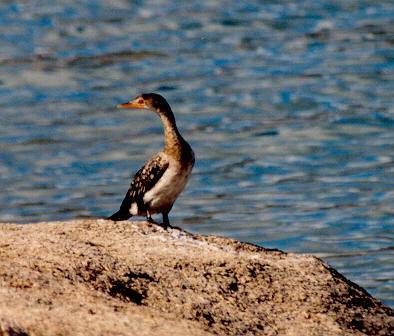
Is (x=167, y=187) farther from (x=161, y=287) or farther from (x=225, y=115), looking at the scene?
(x=225, y=115)

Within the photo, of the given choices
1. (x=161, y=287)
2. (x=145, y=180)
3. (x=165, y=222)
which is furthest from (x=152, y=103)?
(x=161, y=287)

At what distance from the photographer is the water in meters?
13.8

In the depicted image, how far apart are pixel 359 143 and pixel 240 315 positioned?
9376 mm

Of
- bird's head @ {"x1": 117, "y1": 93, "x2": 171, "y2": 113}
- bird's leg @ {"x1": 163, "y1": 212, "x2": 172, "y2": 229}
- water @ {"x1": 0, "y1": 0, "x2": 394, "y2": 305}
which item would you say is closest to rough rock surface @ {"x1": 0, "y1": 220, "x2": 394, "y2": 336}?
bird's leg @ {"x1": 163, "y1": 212, "x2": 172, "y2": 229}

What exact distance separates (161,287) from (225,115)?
390 inches

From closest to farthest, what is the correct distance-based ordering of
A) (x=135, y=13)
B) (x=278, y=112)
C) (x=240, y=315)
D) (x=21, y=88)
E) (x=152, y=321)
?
(x=152, y=321) < (x=240, y=315) < (x=278, y=112) < (x=21, y=88) < (x=135, y=13)

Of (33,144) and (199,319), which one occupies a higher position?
(199,319)

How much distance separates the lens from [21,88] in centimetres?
1834

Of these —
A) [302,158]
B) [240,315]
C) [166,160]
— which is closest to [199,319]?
[240,315]

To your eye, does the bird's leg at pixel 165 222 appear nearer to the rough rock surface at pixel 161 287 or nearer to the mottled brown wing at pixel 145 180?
the mottled brown wing at pixel 145 180

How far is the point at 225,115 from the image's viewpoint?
1677 cm

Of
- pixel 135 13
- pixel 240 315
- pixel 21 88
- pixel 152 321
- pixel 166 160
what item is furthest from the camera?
pixel 135 13

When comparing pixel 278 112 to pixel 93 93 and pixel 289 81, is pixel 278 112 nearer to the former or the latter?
pixel 289 81

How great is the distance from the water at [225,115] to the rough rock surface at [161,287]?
13.1 feet
